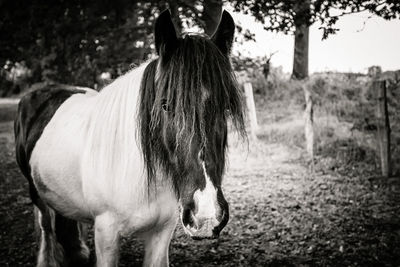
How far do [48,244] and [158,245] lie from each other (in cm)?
180

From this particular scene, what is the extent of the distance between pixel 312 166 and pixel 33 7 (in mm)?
6505

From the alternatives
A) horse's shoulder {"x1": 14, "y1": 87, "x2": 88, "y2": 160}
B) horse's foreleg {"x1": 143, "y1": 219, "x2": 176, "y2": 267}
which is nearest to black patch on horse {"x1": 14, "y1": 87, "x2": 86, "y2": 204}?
horse's shoulder {"x1": 14, "y1": 87, "x2": 88, "y2": 160}

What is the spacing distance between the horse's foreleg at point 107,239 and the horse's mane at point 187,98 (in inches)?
21.4

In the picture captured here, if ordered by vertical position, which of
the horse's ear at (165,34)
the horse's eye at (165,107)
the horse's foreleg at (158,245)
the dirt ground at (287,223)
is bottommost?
the dirt ground at (287,223)

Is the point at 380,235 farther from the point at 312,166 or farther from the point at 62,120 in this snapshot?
the point at 62,120

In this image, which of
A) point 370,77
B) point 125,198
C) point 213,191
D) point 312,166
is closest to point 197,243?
point 125,198

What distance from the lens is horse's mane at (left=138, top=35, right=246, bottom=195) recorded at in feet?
5.37

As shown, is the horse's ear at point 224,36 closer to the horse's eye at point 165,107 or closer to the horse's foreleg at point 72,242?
the horse's eye at point 165,107

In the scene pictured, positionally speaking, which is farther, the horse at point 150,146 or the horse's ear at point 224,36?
the horse's ear at point 224,36

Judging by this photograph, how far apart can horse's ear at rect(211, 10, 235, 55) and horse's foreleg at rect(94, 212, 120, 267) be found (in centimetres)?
134

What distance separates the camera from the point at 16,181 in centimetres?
687

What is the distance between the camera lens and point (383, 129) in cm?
602

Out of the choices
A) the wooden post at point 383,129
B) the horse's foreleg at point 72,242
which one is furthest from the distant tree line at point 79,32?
the horse's foreleg at point 72,242

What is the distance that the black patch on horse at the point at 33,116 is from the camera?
307 cm
